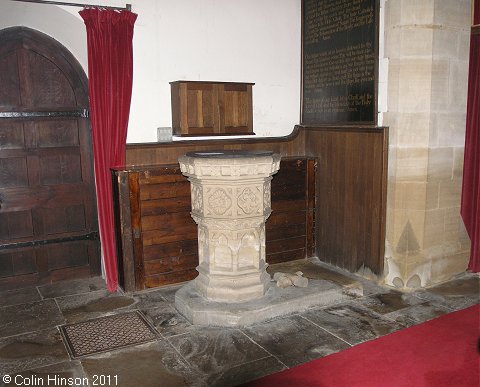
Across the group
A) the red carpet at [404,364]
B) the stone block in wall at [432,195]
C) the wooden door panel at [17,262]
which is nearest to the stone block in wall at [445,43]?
the stone block in wall at [432,195]

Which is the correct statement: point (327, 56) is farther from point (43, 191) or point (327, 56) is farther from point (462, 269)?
point (43, 191)

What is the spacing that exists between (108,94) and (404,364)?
305 cm

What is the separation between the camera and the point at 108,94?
3.99 metres

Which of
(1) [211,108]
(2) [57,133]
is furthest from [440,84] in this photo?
(2) [57,133]

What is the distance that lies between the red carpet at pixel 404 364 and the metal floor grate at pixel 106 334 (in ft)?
3.31

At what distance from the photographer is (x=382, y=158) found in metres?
4.08

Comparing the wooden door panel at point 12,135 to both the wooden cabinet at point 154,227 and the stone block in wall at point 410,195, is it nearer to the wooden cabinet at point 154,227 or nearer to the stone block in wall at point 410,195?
the wooden cabinet at point 154,227

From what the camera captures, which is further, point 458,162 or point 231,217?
point 458,162

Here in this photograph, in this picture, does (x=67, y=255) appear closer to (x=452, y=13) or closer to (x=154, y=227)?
(x=154, y=227)

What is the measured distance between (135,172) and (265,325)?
1682mm

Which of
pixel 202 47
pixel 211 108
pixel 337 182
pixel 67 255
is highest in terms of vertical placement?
pixel 202 47

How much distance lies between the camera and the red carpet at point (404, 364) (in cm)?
265

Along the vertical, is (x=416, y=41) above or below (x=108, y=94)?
above

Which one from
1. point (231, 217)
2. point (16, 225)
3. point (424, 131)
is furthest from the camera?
point (16, 225)
